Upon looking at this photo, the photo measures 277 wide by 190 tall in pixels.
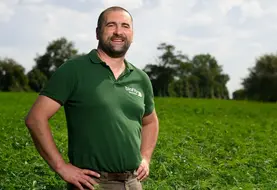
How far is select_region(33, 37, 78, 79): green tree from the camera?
105 m

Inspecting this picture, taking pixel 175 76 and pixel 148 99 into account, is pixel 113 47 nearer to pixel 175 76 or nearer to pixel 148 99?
pixel 148 99

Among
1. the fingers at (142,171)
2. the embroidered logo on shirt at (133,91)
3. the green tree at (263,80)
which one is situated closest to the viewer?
the embroidered logo on shirt at (133,91)

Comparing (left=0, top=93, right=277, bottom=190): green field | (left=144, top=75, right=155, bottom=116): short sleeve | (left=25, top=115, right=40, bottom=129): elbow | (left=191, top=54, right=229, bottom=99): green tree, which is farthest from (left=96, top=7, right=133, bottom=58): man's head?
(left=191, top=54, right=229, bottom=99): green tree

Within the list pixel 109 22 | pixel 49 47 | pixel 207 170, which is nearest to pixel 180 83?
pixel 49 47

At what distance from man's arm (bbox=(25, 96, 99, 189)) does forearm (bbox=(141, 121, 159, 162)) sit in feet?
2.24

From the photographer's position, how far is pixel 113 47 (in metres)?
3.99

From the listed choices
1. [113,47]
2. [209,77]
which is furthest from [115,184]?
[209,77]

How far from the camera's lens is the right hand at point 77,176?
3.80 meters

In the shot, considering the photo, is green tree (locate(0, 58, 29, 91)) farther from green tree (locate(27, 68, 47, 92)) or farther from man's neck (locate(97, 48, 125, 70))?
man's neck (locate(97, 48, 125, 70))

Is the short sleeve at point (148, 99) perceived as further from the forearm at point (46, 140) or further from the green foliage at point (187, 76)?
the green foliage at point (187, 76)

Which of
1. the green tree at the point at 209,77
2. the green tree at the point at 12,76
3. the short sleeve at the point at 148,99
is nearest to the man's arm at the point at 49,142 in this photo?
the short sleeve at the point at 148,99

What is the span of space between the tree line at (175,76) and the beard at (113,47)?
257 feet

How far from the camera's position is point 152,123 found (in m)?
4.52

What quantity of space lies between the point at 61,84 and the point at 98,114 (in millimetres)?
309
